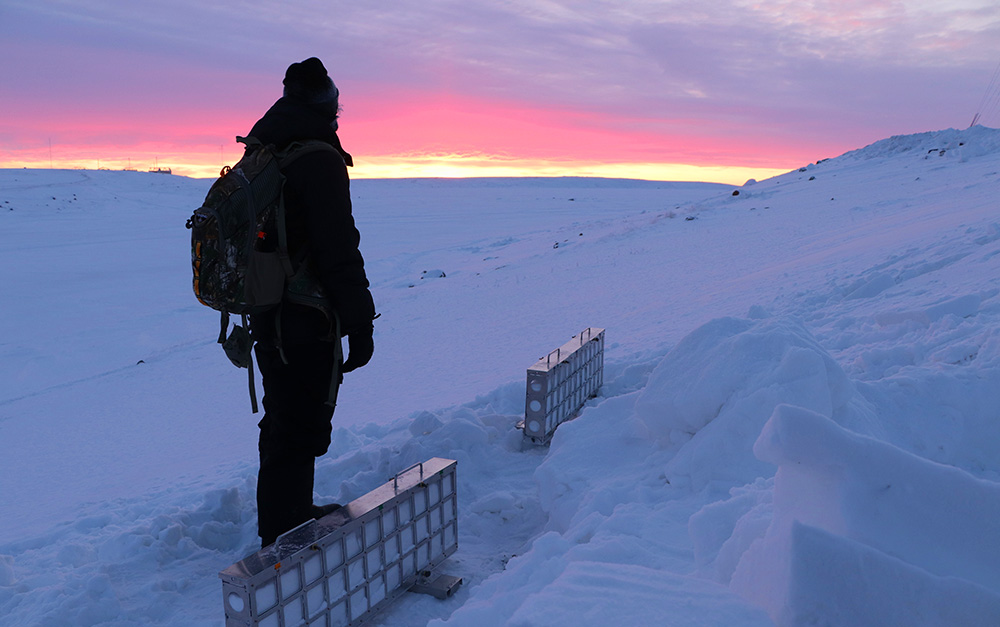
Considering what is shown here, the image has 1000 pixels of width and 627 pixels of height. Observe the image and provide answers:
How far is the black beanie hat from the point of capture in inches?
111

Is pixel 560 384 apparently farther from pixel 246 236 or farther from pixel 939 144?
pixel 939 144

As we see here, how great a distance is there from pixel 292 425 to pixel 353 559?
2.01 ft

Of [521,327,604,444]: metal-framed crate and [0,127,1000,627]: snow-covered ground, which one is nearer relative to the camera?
[0,127,1000,627]: snow-covered ground

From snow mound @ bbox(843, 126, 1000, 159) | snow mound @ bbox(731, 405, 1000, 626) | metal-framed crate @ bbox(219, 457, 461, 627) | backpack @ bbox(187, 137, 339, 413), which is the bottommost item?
metal-framed crate @ bbox(219, 457, 461, 627)

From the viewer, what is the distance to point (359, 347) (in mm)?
2830

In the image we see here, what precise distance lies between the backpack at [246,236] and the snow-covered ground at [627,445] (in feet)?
4.51

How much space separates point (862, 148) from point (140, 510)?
3792cm

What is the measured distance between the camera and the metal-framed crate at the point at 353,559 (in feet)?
7.40

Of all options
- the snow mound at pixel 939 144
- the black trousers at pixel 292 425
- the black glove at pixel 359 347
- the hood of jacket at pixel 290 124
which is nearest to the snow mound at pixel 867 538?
the black glove at pixel 359 347

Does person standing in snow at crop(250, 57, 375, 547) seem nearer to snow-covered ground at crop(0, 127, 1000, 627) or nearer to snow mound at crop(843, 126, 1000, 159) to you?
snow-covered ground at crop(0, 127, 1000, 627)

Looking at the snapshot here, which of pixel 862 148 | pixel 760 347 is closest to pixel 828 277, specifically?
pixel 760 347

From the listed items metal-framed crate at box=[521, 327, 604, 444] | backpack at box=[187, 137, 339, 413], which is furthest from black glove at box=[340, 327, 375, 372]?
Result: metal-framed crate at box=[521, 327, 604, 444]

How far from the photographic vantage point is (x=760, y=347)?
11.2ft

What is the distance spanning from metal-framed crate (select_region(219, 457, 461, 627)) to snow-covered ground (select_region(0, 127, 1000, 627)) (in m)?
0.19
